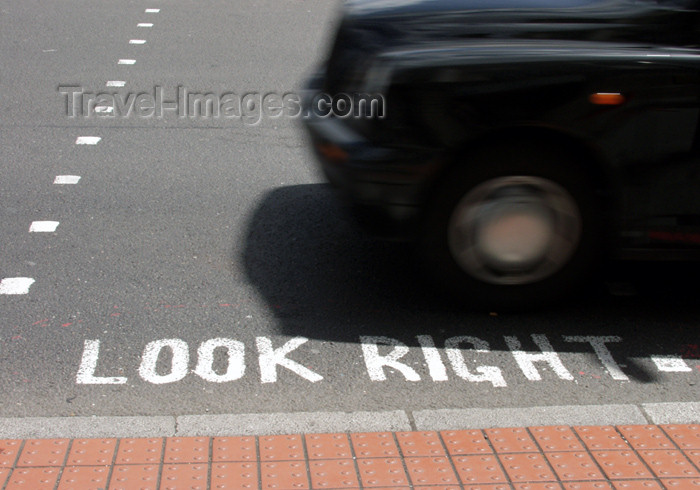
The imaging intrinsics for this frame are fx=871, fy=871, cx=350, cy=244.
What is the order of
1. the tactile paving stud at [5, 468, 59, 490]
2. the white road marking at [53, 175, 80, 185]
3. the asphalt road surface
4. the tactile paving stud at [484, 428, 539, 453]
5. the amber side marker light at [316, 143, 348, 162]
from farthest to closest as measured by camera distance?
the white road marking at [53, 175, 80, 185], the amber side marker light at [316, 143, 348, 162], the asphalt road surface, the tactile paving stud at [484, 428, 539, 453], the tactile paving stud at [5, 468, 59, 490]

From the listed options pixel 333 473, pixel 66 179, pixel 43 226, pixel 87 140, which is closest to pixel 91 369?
pixel 333 473

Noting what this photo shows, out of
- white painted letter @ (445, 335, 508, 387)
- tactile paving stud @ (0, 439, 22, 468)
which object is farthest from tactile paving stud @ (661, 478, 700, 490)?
tactile paving stud @ (0, 439, 22, 468)

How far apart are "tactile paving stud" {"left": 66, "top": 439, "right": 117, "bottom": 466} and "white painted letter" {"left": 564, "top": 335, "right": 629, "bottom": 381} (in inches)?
92.4

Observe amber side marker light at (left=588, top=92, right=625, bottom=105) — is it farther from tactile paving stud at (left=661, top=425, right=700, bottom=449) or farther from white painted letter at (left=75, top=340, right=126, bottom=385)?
white painted letter at (left=75, top=340, right=126, bottom=385)

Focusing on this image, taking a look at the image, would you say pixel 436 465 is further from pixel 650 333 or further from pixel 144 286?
pixel 144 286

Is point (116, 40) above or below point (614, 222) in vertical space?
below

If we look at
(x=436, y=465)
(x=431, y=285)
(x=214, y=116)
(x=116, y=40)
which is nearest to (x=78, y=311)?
(x=431, y=285)

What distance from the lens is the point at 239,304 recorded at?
4844mm

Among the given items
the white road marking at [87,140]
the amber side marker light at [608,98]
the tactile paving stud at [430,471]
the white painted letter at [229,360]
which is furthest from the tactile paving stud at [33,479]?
→ the white road marking at [87,140]

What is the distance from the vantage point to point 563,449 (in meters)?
3.54

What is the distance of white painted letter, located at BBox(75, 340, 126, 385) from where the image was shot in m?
4.06

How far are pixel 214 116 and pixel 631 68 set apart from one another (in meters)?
4.61

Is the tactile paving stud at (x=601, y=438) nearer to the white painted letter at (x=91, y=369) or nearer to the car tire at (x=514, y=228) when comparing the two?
the car tire at (x=514, y=228)

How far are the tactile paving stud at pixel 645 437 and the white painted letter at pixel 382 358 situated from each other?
3.23 feet
